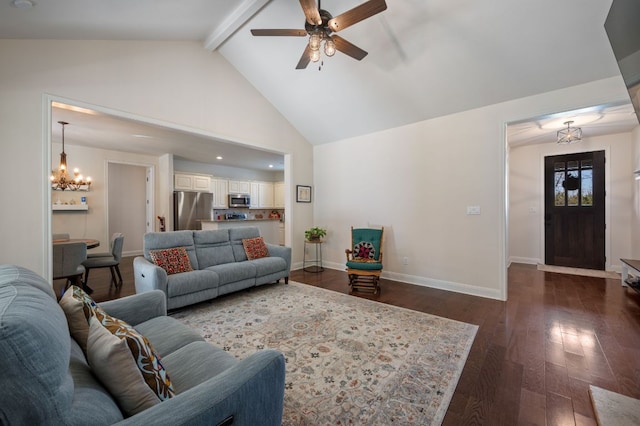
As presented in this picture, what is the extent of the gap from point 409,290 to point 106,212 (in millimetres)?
6749

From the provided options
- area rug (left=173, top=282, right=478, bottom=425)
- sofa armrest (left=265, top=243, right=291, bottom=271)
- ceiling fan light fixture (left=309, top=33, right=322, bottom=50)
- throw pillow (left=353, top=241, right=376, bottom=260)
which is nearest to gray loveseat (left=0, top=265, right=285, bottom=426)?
area rug (left=173, top=282, right=478, bottom=425)

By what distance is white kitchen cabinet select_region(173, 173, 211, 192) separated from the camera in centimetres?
704

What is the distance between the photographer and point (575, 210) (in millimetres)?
5336

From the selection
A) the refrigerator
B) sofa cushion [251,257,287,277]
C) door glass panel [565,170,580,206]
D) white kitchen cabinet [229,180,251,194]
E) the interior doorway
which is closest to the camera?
sofa cushion [251,257,287,277]

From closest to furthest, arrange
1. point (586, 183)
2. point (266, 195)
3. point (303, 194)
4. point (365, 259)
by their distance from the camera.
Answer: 1. point (365, 259)
2. point (586, 183)
3. point (303, 194)
4. point (266, 195)

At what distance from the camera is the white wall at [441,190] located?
3.51 meters

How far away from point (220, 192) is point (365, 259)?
5492 mm

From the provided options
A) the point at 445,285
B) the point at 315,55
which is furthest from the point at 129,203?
the point at 445,285

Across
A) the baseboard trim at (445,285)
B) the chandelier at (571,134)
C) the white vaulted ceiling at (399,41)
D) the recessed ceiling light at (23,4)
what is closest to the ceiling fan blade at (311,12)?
the white vaulted ceiling at (399,41)

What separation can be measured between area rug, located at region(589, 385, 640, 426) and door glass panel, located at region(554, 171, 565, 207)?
5.01 meters

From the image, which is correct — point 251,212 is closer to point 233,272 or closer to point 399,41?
point 233,272

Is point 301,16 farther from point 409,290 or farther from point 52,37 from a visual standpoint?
point 409,290

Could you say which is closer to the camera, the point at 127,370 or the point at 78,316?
the point at 127,370

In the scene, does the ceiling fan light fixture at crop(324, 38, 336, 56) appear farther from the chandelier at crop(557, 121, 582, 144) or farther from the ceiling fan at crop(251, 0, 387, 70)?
the chandelier at crop(557, 121, 582, 144)
